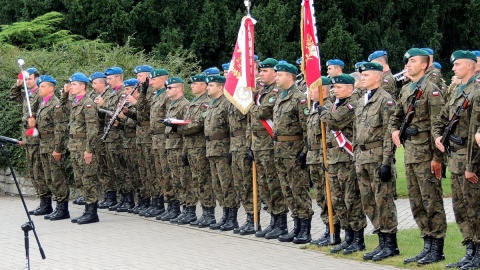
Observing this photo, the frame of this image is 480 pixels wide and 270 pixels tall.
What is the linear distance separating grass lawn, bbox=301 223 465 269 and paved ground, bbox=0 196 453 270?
0.24 metres

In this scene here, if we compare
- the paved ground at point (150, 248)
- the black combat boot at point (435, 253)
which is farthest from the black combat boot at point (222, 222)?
the black combat boot at point (435, 253)

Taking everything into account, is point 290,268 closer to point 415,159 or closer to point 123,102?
point 415,159

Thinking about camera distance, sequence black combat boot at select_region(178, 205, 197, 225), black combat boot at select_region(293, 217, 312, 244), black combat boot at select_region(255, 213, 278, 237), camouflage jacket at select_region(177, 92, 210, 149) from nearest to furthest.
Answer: black combat boot at select_region(293, 217, 312, 244), black combat boot at select_region(255, 213, 278, 237), camouflage jacket at select_region(177, 92, 210, 149), black combat boot at select_region(178, 205, 197, 225)

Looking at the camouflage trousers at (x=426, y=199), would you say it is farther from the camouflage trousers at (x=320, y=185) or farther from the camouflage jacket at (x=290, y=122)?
the camouflage jacket at (x=290, y=122)

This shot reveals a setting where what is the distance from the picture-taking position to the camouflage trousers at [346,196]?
10195mm

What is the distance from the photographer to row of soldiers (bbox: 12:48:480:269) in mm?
9273

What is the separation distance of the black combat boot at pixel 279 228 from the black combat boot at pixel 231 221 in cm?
88

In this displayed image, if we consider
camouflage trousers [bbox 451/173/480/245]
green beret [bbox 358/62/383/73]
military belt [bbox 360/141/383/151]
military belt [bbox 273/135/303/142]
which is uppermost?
green beret [bbox 358/62/383/73]

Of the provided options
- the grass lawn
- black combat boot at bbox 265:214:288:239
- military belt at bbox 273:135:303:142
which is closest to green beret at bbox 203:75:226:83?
military belt at bbox 273:135:303:142

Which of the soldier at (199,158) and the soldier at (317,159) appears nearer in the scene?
the soldier at (317,159)

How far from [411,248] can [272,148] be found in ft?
8.15

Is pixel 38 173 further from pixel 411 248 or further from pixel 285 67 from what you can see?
pixel 411 248

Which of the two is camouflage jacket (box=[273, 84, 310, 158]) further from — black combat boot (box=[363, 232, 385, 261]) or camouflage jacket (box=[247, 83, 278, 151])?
black combat boot (box=[363, 232, 385, 261])

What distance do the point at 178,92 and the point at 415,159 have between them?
202 inches
